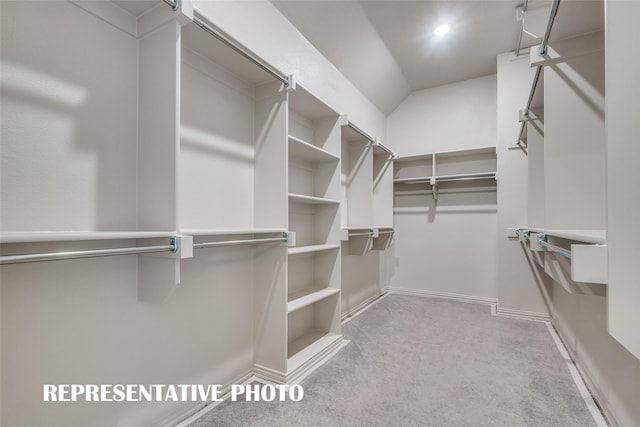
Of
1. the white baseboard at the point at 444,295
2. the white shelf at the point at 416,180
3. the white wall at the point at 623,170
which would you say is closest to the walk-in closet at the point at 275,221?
the white wall at the point at 623,170

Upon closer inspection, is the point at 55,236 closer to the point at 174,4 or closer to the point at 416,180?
the point at 174,4

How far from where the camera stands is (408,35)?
116 inches

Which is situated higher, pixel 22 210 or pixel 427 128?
pixel 427 128

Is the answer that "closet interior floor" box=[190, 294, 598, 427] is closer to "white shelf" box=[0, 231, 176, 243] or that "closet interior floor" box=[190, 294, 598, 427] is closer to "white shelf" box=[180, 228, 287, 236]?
"white shelf" box=[180, 228, 287, 236]

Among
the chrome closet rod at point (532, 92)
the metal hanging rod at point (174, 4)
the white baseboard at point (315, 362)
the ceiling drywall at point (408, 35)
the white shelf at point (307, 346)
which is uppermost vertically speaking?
the ceiling drywall at point (408, 35)

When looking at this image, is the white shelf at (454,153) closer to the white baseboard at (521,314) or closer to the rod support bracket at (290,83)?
the white baseboard at (521,314)

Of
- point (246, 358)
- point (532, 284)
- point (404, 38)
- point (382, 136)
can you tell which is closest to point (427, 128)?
point (382, 136)

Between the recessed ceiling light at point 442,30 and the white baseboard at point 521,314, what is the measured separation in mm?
3044

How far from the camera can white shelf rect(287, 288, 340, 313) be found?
1.91 m

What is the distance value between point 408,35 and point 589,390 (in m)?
3.23

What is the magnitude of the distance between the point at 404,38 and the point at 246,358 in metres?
3.27

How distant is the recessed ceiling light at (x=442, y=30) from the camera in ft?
9.35

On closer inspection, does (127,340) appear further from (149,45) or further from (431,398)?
(431,398)

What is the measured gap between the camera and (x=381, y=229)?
330 centimetres
